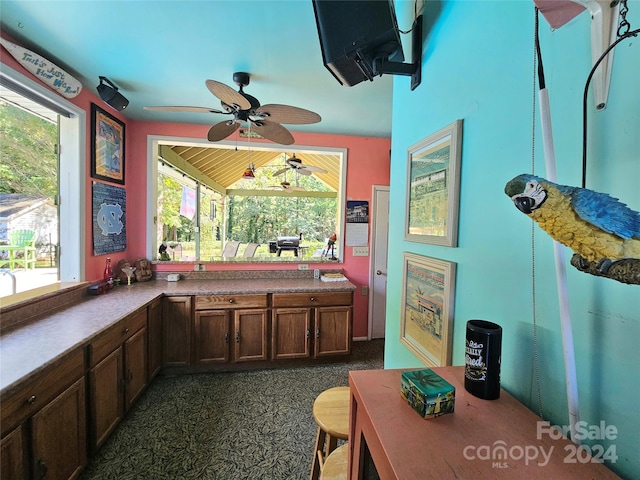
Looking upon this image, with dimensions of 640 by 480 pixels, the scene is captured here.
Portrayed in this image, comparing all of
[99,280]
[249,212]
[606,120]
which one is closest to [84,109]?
[99,280]

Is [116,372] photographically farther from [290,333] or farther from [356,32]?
[356,32]

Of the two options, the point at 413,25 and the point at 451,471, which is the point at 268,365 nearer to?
the point at 451,471

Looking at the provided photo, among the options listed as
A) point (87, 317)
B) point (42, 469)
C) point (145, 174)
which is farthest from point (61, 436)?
point (145, 174)

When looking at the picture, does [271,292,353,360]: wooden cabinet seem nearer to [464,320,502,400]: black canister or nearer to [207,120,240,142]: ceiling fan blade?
[207,120,240,142]: ceiling fan blade

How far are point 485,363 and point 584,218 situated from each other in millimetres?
442

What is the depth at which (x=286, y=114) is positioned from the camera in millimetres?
1890

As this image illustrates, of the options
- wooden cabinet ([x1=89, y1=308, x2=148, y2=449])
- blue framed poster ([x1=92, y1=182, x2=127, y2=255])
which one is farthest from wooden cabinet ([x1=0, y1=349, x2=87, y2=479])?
blue framed poster ([x1=92, y1=182, x2=127, y2=255])

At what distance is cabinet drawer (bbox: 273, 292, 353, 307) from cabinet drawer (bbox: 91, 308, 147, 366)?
1.14m

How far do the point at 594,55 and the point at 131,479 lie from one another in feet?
8.53

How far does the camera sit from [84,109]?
227 cm

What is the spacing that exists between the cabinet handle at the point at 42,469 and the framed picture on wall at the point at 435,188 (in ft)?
6.49

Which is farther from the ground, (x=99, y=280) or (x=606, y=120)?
(x=606, y=120)

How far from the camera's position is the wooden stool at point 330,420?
49.3 inches

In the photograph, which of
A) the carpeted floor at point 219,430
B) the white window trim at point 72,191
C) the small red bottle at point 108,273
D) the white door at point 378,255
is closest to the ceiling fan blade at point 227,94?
the white window trim at point 72,191
